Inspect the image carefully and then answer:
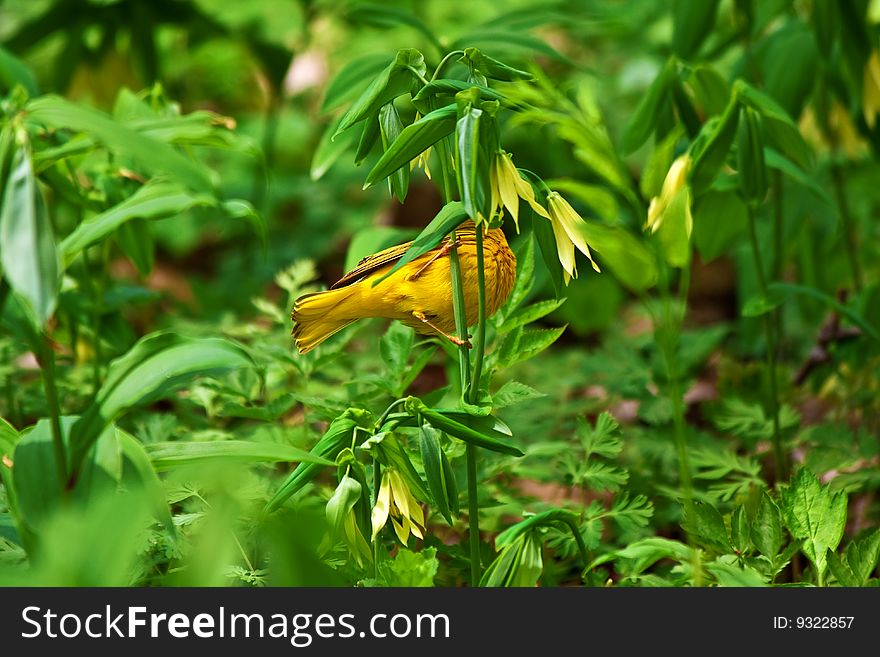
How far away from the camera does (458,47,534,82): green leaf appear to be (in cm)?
78

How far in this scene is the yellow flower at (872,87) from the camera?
1485 mm

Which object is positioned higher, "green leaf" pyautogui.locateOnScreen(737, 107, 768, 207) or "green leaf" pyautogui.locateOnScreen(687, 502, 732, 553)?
"green leaf" pyautogui.locateOnScreen(737, 107, 768, 207)

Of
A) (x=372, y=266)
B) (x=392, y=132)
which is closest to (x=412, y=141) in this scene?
(x=392, y=132)

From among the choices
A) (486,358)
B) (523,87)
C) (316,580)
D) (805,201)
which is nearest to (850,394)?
(805,201)

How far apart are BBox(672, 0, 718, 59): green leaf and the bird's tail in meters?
0.77

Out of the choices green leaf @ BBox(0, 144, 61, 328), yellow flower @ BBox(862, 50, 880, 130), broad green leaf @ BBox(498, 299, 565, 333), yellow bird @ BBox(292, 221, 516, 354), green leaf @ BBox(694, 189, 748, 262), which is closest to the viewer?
green leaf @ BBox(0, 144, 61, 328)

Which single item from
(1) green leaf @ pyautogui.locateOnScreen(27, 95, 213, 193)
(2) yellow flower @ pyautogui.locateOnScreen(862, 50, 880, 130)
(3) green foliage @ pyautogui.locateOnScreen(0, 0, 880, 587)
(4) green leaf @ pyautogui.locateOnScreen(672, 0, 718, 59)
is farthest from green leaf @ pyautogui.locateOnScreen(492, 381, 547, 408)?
(2) yellow flower @ pyautogui.locateOnScreen(862, 50, 880, 130)

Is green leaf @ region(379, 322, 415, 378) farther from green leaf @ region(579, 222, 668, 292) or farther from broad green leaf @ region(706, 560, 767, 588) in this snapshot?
broad green leaf @ region(706, 560, 767, 588)

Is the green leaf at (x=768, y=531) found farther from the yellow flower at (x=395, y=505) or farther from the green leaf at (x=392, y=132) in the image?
the green leaf at (x=392, y=132)

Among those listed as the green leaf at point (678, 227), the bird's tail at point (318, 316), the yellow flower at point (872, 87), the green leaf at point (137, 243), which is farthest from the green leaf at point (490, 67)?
the yellow flower at point (872, 87)

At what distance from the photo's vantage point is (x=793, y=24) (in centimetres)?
153

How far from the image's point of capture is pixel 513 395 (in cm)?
92

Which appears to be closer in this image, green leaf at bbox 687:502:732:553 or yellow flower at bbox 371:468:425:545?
yellow flower at bbox 371:468:425:545
